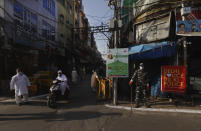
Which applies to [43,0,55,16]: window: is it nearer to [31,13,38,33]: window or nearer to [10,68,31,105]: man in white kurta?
[31,13,38,33]: window

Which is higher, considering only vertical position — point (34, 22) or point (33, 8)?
point (33, 8)

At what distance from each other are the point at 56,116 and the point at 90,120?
130 cm

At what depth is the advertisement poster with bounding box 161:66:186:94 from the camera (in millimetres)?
5734

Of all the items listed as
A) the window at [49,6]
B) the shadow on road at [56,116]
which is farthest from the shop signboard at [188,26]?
the window at [49,6]

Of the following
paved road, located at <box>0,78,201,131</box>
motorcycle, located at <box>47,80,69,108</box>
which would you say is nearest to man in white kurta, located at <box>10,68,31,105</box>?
paved road, located at <box>0,78,201,131</box>

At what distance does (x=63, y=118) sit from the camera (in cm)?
449

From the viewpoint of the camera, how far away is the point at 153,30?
8.44 metres

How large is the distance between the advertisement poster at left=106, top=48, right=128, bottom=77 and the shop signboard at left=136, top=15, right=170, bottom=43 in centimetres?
344

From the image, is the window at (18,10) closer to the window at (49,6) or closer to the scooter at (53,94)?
the window at (49,6)

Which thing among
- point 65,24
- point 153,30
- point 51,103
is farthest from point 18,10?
point 153,30

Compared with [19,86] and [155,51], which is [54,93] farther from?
[155,51]

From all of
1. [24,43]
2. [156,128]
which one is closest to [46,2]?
[24,43]

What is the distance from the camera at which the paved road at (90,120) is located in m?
3.82

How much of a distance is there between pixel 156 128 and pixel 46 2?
1783 centimetres
